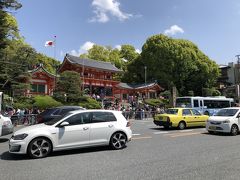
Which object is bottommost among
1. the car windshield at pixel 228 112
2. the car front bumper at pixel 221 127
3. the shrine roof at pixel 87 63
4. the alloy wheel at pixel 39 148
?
the alloy wheel at pixel 39 148

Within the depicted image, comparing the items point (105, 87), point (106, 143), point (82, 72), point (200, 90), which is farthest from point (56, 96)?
point (200, 90)

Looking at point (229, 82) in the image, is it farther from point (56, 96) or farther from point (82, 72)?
point (56, 96)

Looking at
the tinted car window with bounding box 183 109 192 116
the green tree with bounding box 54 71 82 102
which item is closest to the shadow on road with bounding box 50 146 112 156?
the tinted car window with bounding box 183 109 192 116

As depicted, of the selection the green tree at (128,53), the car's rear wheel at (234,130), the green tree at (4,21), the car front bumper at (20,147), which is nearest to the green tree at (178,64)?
the green tree at (128,53)

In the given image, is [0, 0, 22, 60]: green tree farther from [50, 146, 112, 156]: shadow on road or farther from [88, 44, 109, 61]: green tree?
[88, 44, 109, 61]: green tree

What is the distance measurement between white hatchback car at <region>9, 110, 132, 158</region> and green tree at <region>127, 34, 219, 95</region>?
5130 cm

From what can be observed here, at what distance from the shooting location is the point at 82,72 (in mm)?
50438

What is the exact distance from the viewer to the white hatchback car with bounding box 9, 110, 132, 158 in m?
9.19

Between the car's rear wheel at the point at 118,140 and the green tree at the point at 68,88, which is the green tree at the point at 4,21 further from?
the car's rear wheel at the point at 118,140

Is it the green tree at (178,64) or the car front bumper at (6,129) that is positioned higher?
the green tree at (178,64)

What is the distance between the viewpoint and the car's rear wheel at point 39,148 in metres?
9.18

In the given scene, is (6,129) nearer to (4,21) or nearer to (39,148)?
(39,148)

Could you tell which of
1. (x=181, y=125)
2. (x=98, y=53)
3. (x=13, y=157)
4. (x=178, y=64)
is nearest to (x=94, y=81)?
(x=178, y=64)

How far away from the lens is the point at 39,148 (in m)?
9.32
